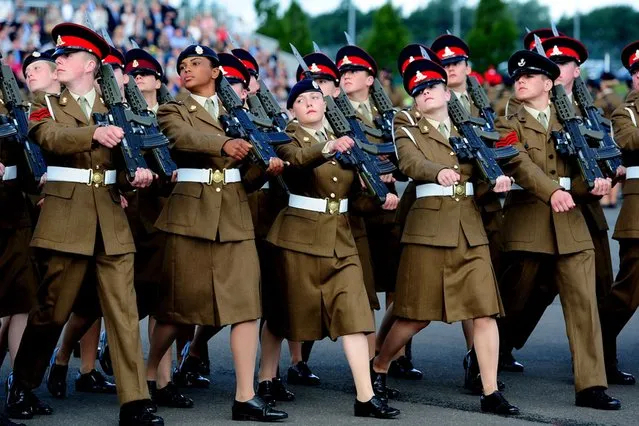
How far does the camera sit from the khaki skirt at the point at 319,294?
7.81 m

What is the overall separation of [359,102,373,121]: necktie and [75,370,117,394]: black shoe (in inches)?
93.2

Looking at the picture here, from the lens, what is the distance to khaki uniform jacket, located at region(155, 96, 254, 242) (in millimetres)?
7695

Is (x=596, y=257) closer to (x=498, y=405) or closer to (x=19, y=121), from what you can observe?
(x=498, y=405)

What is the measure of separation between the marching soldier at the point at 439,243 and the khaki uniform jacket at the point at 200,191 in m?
0.95

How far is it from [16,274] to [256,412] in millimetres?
1621

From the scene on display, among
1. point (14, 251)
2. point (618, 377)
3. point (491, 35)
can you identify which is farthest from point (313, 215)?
point (491, 35)

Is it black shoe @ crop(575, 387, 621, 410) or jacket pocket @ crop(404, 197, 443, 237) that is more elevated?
jacket pocket @ crop(404, 197, 443, 237)

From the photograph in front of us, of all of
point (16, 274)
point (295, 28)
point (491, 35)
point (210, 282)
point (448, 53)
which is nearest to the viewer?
point (210, 282)

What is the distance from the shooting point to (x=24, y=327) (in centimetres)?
813

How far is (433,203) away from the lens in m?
8.05

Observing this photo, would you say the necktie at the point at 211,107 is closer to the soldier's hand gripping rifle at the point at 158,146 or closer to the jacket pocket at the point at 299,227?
the soldier's hand gripping rifle at the point at 158,146

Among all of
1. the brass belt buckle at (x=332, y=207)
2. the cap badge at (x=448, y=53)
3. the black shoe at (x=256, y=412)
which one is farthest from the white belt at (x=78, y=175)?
the cap badge at (x=448, y=53)

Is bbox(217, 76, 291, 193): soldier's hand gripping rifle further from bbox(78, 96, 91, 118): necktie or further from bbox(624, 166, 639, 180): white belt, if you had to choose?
bbox(624, 166, 639, 180): white belt

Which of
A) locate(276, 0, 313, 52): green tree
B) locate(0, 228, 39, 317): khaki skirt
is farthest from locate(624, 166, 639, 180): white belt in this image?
locate(276, 0, 313, 52): green tree
